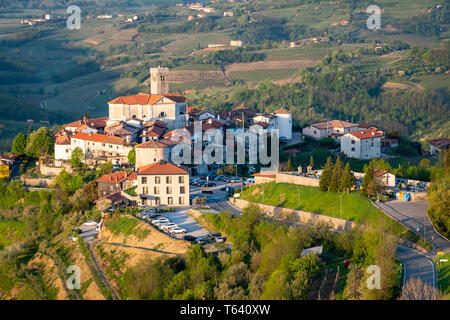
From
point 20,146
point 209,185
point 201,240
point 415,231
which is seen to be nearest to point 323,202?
point 415,231

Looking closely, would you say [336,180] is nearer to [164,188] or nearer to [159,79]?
[164,188]

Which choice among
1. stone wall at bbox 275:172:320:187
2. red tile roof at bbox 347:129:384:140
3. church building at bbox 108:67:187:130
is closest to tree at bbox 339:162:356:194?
stone wall at bbox 275:172:320:187

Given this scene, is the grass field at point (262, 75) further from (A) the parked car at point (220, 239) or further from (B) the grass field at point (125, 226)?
(A) the parked car at point (220, 239)

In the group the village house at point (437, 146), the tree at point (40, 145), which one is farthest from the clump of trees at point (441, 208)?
the tree at point (40, 145)

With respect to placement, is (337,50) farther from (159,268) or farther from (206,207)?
(159,268)

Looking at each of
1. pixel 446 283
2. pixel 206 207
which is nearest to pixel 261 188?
pixel 206 207

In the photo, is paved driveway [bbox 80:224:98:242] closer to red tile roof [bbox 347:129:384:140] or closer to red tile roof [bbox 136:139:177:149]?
red tile roof [bbox 136:139:177:149]
